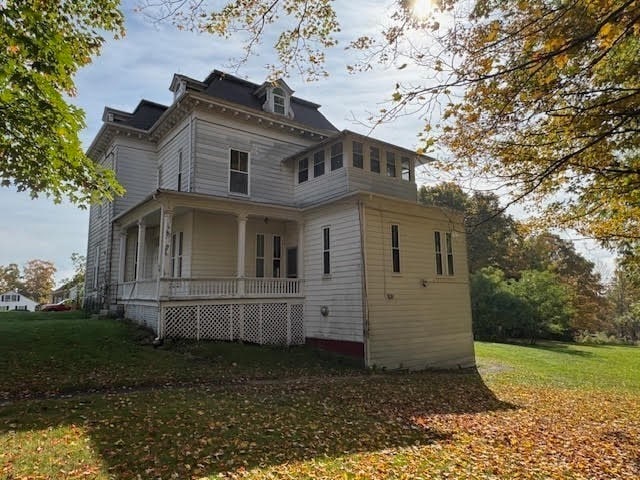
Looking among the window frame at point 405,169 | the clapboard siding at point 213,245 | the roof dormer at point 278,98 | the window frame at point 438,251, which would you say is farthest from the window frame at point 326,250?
the roof dormer at point 278,98

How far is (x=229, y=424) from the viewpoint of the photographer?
627cm

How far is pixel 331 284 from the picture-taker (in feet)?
45.8

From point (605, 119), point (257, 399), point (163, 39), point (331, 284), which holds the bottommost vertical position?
point (257, 399)

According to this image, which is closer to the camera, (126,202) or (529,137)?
(529,137)

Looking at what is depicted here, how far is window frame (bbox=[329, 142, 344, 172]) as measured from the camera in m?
15.2

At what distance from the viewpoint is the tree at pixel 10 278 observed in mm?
76812

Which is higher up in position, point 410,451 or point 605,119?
point 605,119

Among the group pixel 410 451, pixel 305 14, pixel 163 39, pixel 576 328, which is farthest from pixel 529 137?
pixel 576 328

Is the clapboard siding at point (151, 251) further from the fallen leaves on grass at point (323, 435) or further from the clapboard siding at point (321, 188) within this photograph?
the fallen leaves on grass at point (323, 435)

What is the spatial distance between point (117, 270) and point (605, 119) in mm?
17926

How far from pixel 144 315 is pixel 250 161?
7096mm

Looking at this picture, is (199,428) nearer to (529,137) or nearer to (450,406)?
(450,406)

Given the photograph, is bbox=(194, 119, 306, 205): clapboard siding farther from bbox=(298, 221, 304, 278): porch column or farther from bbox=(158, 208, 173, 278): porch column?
bbox=(158, 208, 173, 278): porch column

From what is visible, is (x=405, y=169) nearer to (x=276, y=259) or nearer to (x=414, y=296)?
(x=414, y=296)
